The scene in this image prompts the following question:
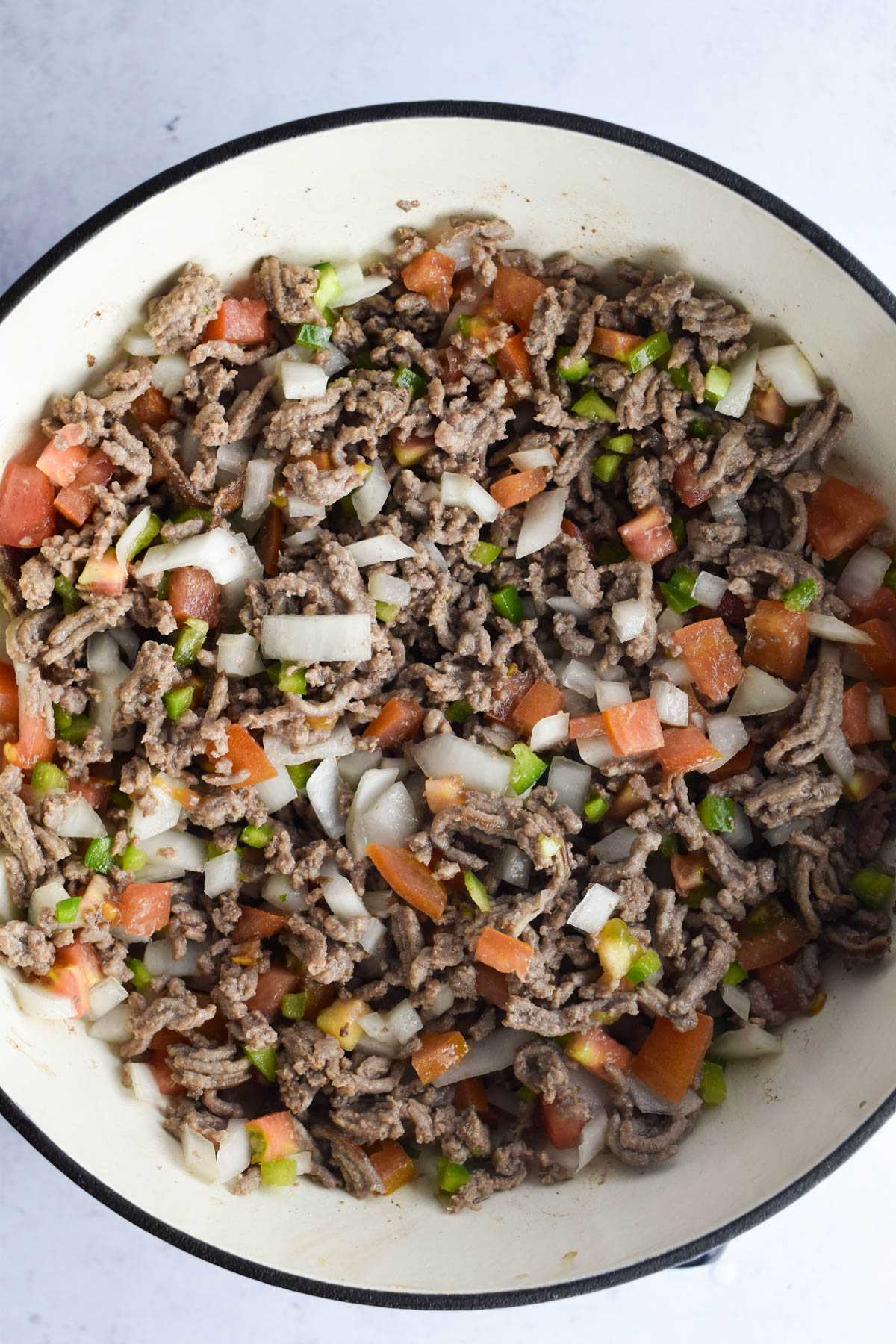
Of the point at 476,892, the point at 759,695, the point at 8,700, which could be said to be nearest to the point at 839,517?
the point at 759,695

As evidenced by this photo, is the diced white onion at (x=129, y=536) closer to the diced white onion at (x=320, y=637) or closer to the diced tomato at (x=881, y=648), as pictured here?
the diced white onion at (x=320, y=637)

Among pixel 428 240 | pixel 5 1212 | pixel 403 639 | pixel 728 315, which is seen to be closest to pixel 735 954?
pixel 403 639

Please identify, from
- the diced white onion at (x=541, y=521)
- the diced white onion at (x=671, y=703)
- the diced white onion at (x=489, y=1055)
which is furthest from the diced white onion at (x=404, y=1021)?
the diced white onion at (x=541, y=521)

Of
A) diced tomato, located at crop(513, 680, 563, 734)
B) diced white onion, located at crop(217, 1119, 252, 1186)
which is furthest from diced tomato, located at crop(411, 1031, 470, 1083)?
diced tomato, located at crop(513, 680, 563, 734)

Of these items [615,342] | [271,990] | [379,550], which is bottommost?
[271,990]

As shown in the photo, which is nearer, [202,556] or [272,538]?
[202,556]

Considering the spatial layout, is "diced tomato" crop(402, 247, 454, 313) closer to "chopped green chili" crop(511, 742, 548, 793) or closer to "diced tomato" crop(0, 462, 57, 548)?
"diced tomato" crop(0, 462, 57, 548)

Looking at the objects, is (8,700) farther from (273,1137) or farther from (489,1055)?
(489,1055)
